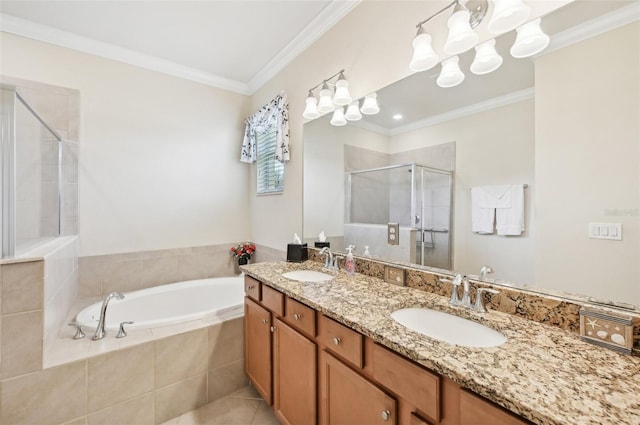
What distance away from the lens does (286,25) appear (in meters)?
2.17

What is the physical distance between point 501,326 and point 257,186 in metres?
2.66

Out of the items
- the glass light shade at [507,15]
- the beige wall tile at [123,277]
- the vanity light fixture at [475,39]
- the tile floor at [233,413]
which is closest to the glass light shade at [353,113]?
the vanity light fixture at [475,39]

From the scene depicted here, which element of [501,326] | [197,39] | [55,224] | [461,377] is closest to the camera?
[461,377]

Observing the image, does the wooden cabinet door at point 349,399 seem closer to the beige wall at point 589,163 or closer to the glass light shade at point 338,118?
the beige wall at point 589,163

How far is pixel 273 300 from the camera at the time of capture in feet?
5.16

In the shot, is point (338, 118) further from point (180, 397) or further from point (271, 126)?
point (180, 397)

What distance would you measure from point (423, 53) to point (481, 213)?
83cm

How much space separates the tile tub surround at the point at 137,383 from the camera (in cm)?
139

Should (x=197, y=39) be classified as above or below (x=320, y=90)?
above

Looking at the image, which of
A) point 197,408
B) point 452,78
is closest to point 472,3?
point 452,78

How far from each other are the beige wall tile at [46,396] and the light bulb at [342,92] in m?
2.19

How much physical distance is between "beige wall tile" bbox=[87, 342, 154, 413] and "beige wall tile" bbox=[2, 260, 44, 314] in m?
0.44

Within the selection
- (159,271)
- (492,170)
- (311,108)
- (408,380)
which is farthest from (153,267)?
(492,170)

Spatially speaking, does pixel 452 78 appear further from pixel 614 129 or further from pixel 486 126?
pixel 614 129
